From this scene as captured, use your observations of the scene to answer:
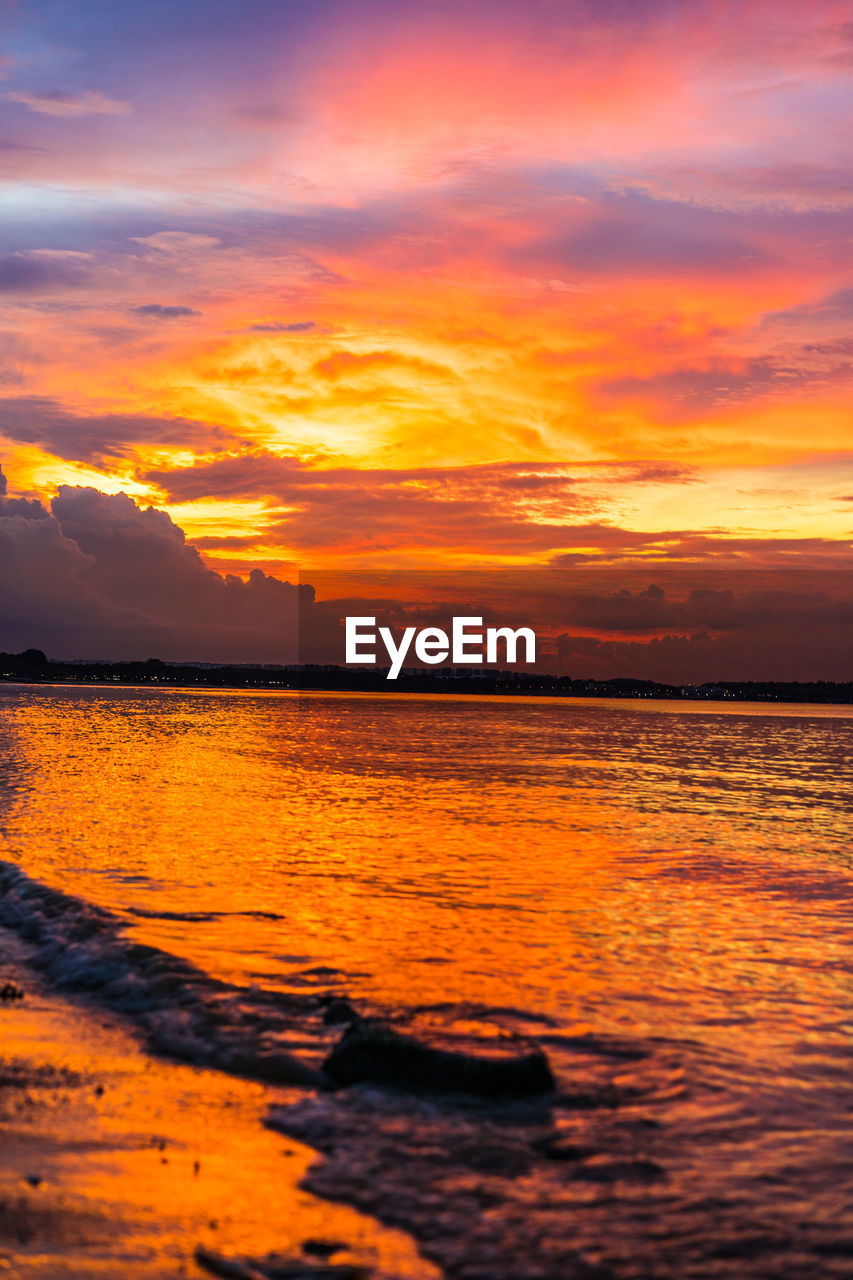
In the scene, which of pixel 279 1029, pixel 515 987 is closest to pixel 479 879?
pixel 515 987

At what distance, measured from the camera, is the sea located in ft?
22.6

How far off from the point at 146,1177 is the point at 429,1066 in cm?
301

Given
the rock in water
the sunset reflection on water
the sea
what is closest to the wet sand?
the sea

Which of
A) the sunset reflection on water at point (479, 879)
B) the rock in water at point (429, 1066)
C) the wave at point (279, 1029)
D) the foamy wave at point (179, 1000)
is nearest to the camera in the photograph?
the rock in water at point (429, 1066)

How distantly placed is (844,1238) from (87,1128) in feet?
18.6

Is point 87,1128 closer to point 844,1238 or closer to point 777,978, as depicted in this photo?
point 844,1238

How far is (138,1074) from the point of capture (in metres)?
9.07

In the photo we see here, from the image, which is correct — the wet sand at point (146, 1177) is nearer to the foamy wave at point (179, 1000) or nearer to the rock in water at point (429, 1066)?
the foamy wave at point (179, 1000)

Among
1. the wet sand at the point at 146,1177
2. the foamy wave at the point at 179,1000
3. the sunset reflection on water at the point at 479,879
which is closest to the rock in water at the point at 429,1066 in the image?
the foamy wave at the point at 179,1000

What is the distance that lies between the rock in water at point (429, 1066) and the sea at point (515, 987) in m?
0.09

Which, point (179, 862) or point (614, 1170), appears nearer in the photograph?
point (614, 1170)

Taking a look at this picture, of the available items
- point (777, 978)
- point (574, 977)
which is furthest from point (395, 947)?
point (777, 978)

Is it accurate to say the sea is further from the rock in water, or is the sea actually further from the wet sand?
the wet sand

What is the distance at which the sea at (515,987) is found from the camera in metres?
6.89
